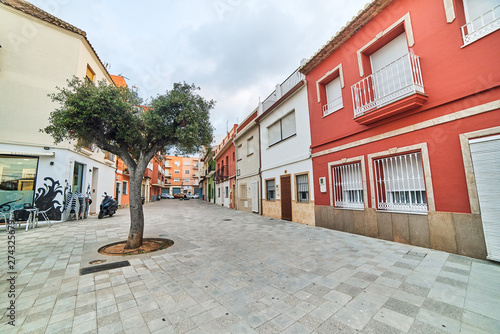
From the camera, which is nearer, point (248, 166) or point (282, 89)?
point (282, 89)

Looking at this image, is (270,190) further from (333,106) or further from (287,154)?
(333,106)

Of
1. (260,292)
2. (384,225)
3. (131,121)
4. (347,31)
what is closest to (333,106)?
(347,31)

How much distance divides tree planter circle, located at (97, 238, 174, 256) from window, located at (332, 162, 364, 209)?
17.8 ft

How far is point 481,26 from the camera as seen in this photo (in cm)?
396

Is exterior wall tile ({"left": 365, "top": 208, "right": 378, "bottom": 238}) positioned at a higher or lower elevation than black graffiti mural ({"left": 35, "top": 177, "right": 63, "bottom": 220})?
lower

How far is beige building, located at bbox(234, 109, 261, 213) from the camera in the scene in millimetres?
12576

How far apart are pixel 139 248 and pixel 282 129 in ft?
25.9

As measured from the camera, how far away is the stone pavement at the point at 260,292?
207 cm

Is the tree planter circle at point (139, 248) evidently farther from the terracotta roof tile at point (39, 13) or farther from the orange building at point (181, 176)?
the orange building at point (181, 176)

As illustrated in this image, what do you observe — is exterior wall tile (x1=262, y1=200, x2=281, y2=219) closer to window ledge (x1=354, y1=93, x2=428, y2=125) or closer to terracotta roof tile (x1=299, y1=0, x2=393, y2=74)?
window ledge (x1=354, y1=93, x2=428, y2=125)

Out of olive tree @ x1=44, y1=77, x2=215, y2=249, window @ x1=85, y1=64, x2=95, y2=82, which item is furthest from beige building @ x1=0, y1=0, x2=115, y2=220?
olive tree @ x1=44, y1=77, x2=215, y2=249

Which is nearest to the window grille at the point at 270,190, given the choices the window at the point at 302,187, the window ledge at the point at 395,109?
the window at the point at 302,187

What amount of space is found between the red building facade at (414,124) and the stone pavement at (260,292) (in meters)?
0.75

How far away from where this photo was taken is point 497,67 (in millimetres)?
3674
